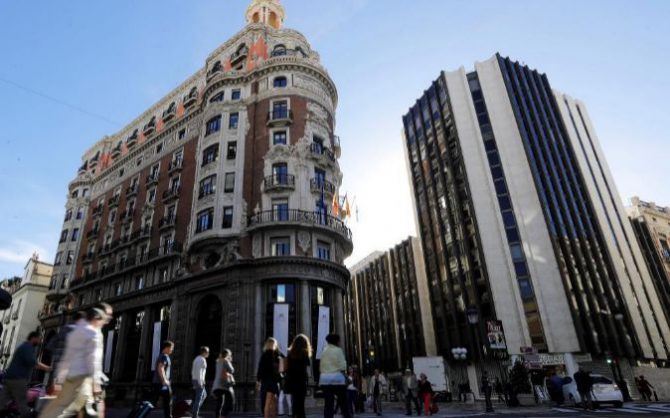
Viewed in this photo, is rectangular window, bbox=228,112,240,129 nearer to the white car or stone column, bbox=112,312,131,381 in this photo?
stone column, bbox=112,312,131,381

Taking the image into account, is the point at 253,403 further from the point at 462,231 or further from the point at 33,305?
the point at 33,305

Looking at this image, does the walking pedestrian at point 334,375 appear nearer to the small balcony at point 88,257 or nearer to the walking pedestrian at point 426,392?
the walking pedestrian at point 426,392

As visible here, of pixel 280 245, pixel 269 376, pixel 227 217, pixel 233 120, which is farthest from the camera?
pixel 233 120

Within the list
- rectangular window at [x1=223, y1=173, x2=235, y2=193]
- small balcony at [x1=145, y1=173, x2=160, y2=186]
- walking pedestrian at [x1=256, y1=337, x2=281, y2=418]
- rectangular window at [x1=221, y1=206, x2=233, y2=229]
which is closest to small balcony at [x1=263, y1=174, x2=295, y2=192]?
rectangular window at [x1=223, y1=173, x2=235, y2=193]

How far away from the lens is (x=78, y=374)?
492 cm

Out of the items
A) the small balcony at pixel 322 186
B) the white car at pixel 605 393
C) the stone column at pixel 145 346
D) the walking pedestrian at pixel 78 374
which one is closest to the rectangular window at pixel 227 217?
the small balcony at pixel 322 186

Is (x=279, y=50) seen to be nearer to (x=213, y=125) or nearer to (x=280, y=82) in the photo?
(x=280, y=82)

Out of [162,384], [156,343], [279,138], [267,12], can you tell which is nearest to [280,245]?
[279,138]

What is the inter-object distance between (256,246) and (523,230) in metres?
30.1

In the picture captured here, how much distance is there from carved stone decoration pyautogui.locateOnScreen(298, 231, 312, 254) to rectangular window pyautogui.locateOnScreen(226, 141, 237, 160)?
909 cm

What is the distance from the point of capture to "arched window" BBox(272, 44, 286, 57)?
35.9 m

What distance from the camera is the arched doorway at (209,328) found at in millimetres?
25812

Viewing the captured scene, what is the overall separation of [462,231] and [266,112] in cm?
2661

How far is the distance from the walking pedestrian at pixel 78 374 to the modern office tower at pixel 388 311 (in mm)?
52361
